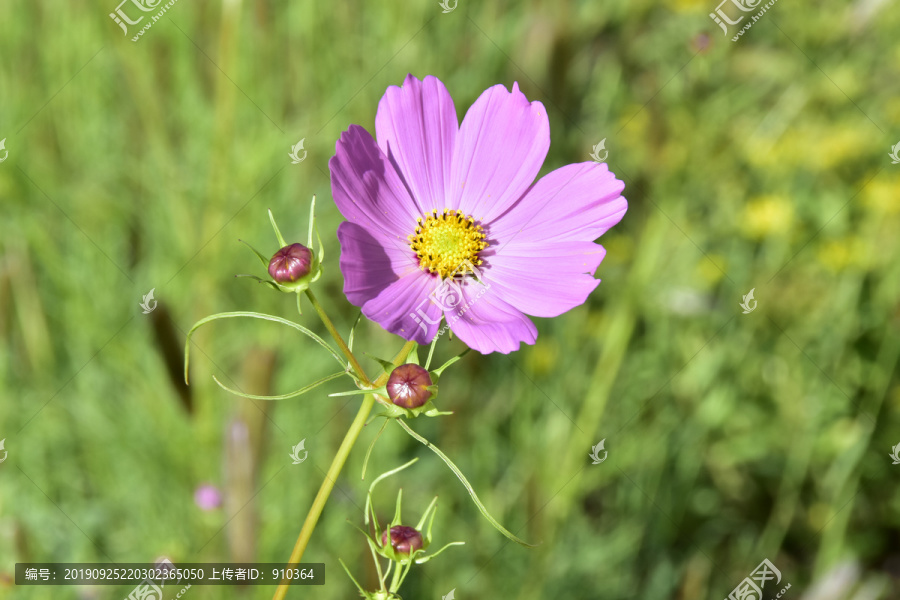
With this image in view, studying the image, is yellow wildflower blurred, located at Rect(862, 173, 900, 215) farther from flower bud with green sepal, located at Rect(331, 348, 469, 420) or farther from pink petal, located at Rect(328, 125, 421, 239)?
flower bud with green sepal, located at Rect(331, 348, 469, 420)

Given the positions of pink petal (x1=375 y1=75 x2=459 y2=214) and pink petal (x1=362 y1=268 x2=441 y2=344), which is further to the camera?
pink petal (x1=375 y1=75 x2=459 y2=214)

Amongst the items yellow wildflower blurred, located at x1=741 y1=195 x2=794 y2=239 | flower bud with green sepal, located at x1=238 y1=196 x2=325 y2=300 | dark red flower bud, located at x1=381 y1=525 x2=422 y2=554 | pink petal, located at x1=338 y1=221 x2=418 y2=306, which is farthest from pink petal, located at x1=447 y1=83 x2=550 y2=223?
yellow wildflower blurred, located at x1=741 y1=195 x2=794 y2=239

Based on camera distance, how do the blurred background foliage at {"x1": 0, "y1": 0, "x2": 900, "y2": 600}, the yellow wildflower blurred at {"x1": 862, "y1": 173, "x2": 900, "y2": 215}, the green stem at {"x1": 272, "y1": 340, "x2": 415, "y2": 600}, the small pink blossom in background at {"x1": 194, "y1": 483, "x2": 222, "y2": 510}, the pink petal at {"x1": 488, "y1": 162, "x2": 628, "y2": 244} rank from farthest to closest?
1. the yellow wildflower blurred at {"x1": 862, "y1": 173, "x2": 900, "y2": 215}
2. the blurred background foliage at {"x1": 0, "y1": 0, "x2": 900, "y2": 600}
3. the small pink blossom in background at {"x1": 194, "y1": 483, "x2": 222, "y2": 510}
4. the pink petal at {"x1": 488, "y1": 162, "x2": 628, "y2": 244}
5. the green stem at {"x1": 272, "y1": 340, "x2": 415, "y2": 600}

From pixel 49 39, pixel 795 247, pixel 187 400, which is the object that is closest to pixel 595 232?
pixel 187 400

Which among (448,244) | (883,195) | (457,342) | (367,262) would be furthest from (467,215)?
(883,195)

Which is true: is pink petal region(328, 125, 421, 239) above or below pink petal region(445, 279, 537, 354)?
above

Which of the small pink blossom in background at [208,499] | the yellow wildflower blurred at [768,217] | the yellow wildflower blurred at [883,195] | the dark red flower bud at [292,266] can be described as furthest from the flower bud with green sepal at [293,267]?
the yellow wildflower blurred at [883,195]

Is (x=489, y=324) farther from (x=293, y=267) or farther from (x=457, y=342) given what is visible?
(x=457, y=342)

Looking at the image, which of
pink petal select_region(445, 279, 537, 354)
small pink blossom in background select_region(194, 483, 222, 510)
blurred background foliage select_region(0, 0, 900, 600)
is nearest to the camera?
pink petal select_region(445, 279, 537, 354)
